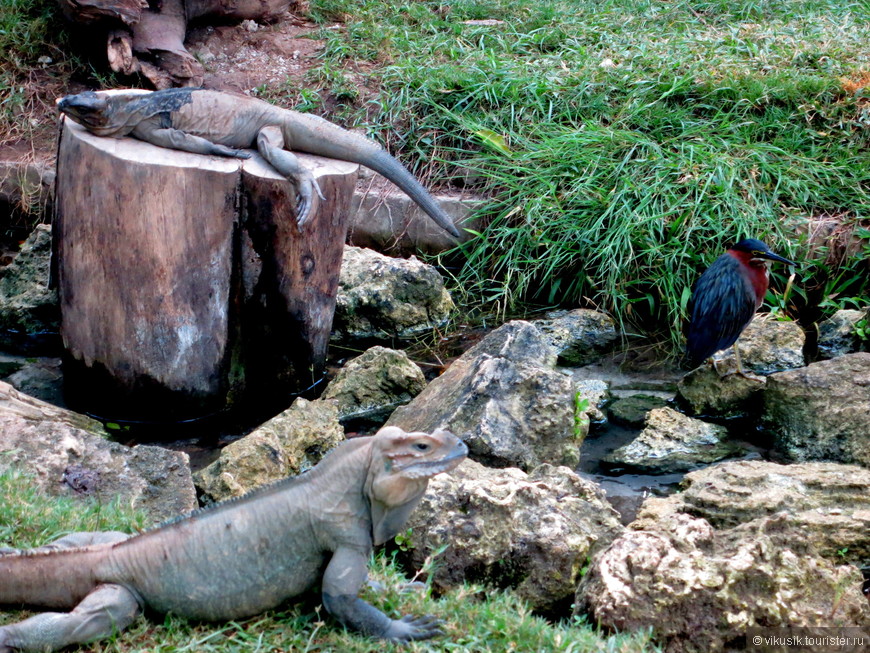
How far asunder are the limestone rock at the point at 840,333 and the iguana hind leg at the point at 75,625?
5308 mm

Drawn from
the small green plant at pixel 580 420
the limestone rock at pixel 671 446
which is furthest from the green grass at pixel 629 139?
the small green plant at pixel 580 420

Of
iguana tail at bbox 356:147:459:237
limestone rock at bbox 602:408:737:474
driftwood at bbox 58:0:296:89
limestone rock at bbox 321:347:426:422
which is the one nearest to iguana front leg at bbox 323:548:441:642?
limestone rock at bbox 602:408:737:474

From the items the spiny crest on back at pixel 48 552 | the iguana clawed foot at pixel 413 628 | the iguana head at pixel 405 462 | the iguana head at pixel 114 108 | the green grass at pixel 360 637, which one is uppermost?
the iguana head at pixel 114 108

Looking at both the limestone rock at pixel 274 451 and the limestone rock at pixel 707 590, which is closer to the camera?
the limestone rock at pixel 707 590

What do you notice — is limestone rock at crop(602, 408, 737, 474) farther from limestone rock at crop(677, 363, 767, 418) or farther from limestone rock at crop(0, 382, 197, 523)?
limestone rock at crop(0, 382, 197, 523)

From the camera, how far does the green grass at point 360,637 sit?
8.89 ft

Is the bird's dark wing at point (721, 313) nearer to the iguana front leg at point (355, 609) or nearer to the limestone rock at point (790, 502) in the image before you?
the limestone rock at point (790, 502)

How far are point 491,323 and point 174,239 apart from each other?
2.78 m

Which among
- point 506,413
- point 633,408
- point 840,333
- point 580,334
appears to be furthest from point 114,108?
point 840,333

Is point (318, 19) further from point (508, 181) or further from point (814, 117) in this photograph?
point (814, 117)

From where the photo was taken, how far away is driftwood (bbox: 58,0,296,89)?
7.36m

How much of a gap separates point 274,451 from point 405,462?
1.96 m

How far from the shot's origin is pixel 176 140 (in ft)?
17.6

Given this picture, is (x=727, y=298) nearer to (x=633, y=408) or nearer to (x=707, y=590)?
(x=633, y=408)
